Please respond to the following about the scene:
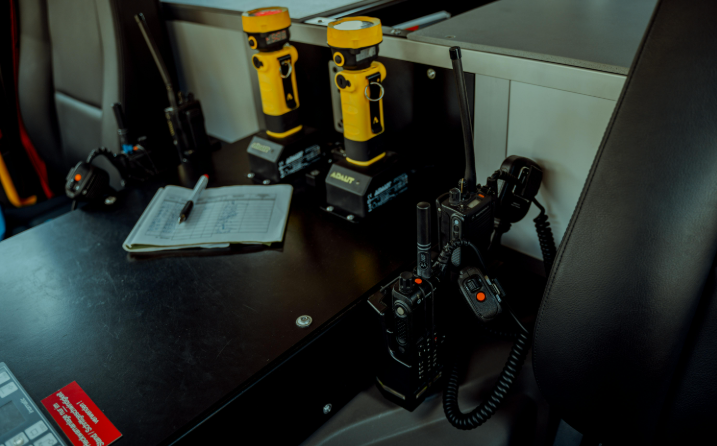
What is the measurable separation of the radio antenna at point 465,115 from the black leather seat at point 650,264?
0.85 feet

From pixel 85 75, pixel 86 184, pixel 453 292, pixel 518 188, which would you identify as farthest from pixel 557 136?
pixel 85 75

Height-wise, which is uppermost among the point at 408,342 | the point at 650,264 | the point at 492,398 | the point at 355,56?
the point at 355,56

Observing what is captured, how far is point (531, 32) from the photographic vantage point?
3.24 feet

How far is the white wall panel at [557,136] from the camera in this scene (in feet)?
2.80

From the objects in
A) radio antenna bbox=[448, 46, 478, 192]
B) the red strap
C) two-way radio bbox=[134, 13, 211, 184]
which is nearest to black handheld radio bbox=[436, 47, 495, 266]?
radio antenna bbox=[448, 46, 478, 192]

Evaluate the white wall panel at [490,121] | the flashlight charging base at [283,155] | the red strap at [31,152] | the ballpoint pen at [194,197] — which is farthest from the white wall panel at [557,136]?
the red strap at [31,152]

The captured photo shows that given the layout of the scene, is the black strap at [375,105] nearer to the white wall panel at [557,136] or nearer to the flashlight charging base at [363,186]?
the flashlight charging base at [363,186]

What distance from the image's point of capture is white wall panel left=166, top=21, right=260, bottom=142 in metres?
1.45

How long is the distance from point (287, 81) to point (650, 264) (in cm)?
82

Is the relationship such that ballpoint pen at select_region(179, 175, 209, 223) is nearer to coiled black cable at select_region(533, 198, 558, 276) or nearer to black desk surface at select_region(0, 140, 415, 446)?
black desk surface at select_region(0, 140, 415, 446)

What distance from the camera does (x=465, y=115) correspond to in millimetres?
792

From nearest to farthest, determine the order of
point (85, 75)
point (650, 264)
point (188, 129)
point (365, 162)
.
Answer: point (650, 264), point (365, 162), point (188, 129), point (85, 75)

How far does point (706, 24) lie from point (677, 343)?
1.07 ft

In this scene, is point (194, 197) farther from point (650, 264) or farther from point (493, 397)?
point (650, 264)
